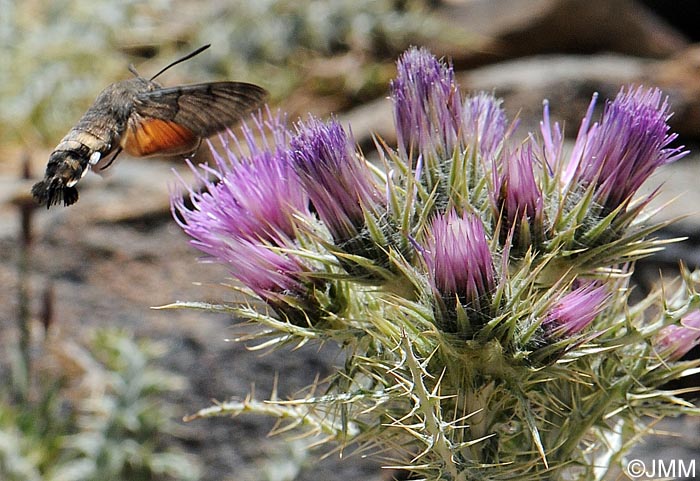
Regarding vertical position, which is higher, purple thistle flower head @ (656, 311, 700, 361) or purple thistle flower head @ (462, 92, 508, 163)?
purple thistle flower head @ (462, 92, 508, 163)

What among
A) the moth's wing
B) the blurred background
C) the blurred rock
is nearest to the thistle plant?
the moth's wing

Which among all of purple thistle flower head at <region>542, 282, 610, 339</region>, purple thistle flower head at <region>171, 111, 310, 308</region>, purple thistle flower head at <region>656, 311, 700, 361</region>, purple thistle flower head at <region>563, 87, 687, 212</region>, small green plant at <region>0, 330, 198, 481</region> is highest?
purple thistle flower head at <region>563, 87, 687, 212</region>

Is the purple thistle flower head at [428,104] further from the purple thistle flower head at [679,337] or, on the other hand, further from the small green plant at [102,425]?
the small green plant at [102,425]

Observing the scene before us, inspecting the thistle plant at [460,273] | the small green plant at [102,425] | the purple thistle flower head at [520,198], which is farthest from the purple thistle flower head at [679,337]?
the small green plant at [102,425]

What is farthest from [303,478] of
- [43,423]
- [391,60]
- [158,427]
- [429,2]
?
[429,2]

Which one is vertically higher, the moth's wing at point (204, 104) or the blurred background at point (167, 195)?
the moth's wing at point (204, 104)

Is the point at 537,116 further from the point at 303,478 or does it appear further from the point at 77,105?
the point at 77,105

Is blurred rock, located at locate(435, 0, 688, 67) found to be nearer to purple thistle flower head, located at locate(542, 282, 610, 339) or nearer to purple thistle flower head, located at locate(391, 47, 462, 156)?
purple thistle flower head, located at locate(391, 47, 462, 156)
